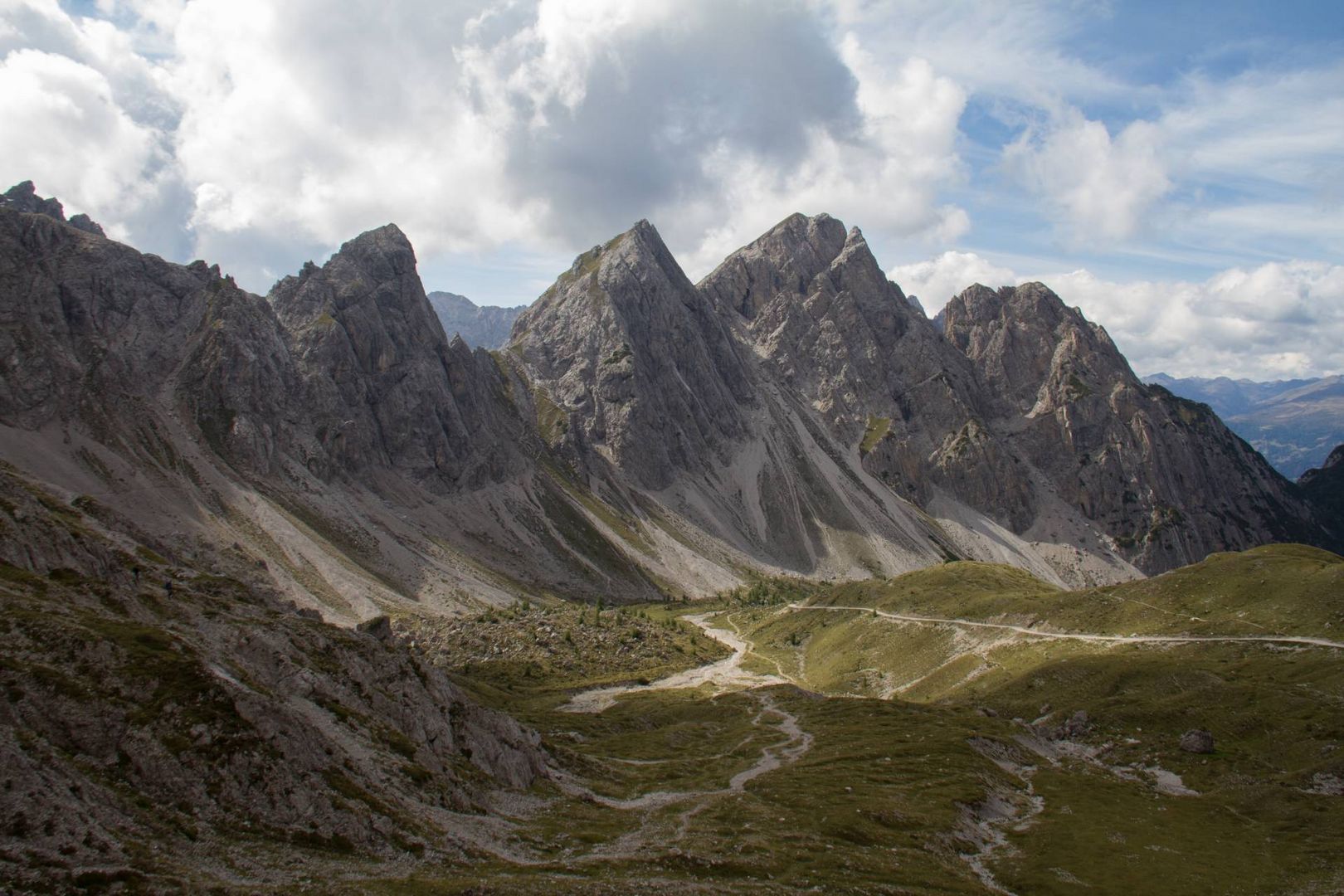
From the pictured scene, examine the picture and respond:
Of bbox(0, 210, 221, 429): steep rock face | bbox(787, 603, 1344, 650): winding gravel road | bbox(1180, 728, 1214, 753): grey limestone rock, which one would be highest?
bbox(0, 210, 221, 429): steep rock face

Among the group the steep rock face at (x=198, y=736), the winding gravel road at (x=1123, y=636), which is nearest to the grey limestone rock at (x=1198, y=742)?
the winding gravel road at (x=1123, y=636)

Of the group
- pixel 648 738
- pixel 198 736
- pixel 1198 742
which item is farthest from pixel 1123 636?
pixel 198 736

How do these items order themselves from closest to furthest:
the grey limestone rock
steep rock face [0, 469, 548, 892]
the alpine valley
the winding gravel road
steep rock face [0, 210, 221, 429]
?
steep rock face [0, 469, 548, 892] → the alpine valley → the grey limestone rock → the winding gravel road → steep rock face [0, 210, 221, 429]

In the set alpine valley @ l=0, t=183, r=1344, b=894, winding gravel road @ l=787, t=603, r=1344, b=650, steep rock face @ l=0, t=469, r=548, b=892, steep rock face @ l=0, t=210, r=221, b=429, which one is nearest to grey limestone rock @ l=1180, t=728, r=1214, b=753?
alpine valley @ l=0, t=183, r=1344, b=894

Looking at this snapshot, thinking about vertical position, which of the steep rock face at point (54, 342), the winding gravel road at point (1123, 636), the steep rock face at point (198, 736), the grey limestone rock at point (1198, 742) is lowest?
the grey limestone rock at point (1198, 742)

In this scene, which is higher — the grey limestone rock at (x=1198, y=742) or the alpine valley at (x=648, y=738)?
the alpine valley at (x=648, y=738)

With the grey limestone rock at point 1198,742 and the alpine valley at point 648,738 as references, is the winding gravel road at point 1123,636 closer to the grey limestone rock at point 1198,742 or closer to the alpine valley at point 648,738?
the alpine valley at point 648,738

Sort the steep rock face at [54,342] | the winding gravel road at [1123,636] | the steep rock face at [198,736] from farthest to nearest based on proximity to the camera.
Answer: the steep rock face at [54,342], the winding gravel road at [1123,636], the steep rock face at [198,736]

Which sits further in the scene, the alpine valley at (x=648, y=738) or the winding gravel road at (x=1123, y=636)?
the winding gravel road at (x=1123, y=636)

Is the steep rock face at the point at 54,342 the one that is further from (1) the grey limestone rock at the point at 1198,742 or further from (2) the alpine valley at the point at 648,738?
(1) the grey limestone rock at the point at 1198,742

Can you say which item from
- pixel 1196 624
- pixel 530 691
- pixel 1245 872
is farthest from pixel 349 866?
pixel 1196 624

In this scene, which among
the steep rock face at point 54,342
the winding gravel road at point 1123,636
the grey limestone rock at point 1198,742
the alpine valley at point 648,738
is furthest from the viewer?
the steep rock face at point 54,342

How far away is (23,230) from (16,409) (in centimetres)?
6077

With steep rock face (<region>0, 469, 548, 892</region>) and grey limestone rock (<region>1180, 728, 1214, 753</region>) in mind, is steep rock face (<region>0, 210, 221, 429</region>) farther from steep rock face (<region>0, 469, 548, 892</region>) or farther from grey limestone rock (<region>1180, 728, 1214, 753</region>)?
grey limestone rock (<region>1180, 728, 1214, 753</region>)
